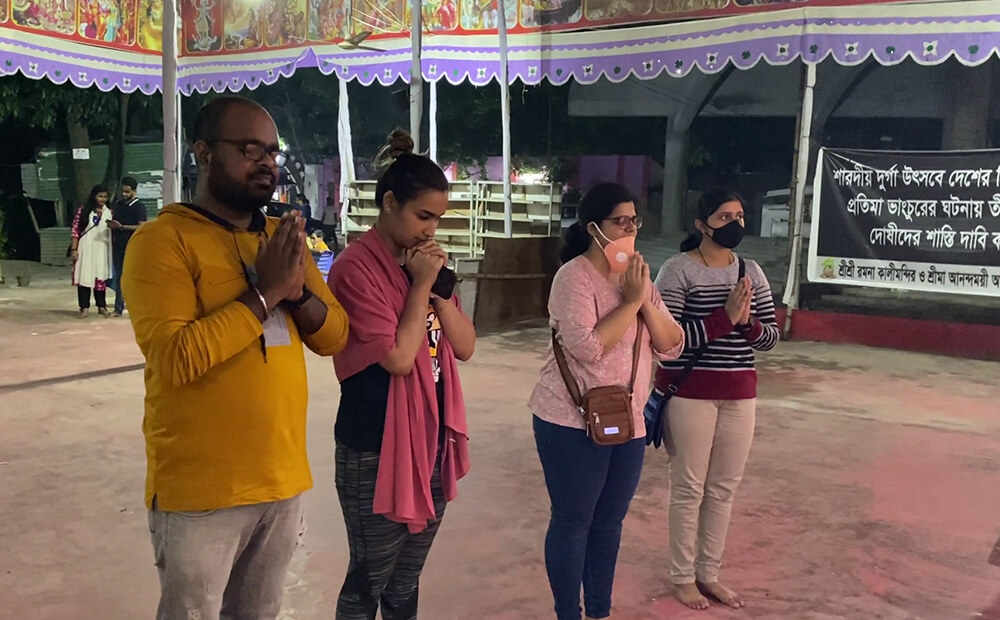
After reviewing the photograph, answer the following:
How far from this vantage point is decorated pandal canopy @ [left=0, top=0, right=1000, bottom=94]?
778cm

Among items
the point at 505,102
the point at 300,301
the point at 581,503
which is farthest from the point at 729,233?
the point at 505,102

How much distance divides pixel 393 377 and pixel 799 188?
24.2ft

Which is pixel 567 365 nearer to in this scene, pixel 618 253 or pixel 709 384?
pixel 618 253

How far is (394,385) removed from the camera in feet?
7.09

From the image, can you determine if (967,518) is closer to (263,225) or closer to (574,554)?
(574,554)

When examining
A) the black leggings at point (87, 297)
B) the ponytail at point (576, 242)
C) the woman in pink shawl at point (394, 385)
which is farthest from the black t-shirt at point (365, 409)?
the black leggings at point (87, 297)

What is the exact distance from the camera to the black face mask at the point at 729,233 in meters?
3.06

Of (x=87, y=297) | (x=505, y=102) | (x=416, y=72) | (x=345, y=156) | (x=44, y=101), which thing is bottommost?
(x=87, y=297)

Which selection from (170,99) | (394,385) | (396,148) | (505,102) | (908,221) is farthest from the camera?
(505,102)

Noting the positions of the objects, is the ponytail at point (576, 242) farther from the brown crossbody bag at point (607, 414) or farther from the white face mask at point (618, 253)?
the brown crossbody bag at point (607, 414)

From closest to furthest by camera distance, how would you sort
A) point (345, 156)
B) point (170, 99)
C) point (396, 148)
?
point (396, 148) → point (170, 99) → point (345, 156)

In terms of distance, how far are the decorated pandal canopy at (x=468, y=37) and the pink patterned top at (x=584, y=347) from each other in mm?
6268

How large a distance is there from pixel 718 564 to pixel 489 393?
3314 mm

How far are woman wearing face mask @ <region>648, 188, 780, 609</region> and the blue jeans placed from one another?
45cm
